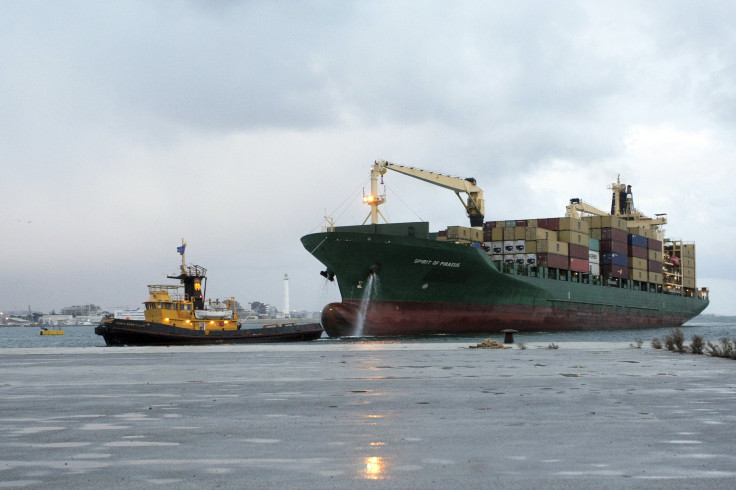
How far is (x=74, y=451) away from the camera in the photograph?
8281 millimetres

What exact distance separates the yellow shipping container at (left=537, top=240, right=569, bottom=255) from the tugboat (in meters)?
24.1

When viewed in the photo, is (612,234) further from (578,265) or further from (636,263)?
(578,265)

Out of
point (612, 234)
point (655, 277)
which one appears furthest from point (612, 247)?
point (655, 277)

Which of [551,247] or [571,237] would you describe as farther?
[571,237]

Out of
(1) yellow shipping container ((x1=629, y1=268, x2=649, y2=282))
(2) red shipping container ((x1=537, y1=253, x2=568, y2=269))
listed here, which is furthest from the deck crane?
(1) yellow shipping container ((x1=629, y1=268, x2=649, y2=282))

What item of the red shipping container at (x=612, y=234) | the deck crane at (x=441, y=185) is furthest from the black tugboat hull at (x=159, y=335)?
the red shipping container at (x=612, y=234)

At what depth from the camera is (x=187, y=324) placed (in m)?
45.5

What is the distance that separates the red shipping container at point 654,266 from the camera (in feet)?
271

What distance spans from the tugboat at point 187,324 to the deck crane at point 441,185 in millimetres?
13563

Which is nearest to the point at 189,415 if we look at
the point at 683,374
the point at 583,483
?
the point at 583,483

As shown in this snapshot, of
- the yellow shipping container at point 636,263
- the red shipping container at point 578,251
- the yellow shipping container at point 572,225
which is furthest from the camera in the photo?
the yellow shipping container at point 636,263

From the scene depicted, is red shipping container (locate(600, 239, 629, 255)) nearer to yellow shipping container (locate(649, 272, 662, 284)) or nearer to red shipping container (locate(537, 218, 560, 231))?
yellow shipping container (locate(649, 272, 662, 284))

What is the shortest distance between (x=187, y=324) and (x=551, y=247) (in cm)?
3484

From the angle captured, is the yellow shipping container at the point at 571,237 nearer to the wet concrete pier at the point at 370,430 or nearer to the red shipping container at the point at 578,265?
the red shipping container at the point at 578,265
